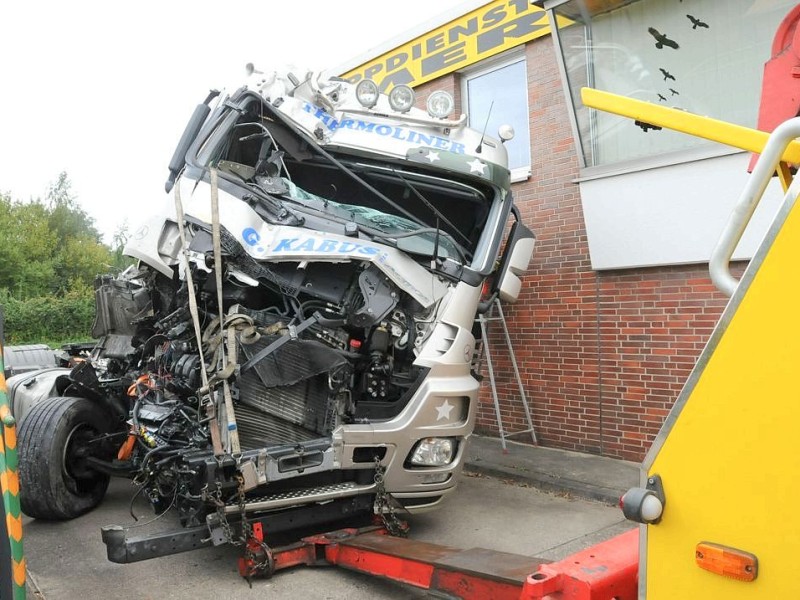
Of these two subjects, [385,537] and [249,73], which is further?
[249,73]

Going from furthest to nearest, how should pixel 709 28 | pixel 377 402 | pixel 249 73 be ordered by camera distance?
pixel 709 28 → pixel 249 73 → pixel 377 402

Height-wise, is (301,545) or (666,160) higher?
(666,160)

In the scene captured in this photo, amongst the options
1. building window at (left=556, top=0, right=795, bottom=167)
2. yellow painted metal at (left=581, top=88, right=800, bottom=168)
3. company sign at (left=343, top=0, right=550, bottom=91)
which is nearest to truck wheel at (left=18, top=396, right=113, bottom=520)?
company sign at (left=343, top=0, right=550, bottom=91)

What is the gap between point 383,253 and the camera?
4445 millimetres

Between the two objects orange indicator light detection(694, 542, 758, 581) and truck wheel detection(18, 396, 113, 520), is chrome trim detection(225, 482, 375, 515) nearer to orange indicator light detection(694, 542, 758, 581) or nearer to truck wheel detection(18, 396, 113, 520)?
truck wheel detection(18, 396, 113, 520)

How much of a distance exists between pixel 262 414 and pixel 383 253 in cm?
135

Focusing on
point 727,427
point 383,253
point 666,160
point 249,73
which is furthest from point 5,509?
point 666,160

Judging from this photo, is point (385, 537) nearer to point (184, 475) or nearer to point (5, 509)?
point (184, 475)

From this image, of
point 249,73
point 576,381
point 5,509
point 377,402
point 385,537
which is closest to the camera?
point 5,509

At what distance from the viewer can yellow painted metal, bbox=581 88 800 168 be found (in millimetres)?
1887

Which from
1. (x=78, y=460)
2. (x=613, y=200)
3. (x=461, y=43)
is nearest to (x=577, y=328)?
(x=613, y=200)

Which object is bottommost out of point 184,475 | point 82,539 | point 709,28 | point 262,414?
point 82,539

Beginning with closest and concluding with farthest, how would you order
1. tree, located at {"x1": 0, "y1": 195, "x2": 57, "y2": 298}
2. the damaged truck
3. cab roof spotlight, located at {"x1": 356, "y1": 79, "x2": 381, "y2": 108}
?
1. the damaged truck
2. cab roof spotlight, located at {"x1": 356, "y1": 79, "x2": 381, "y2": 108}
3. tree, located at {"x1": 0, "y1": 195, "x2": 57, "y2": 298}

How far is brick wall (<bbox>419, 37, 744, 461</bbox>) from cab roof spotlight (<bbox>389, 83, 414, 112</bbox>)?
9.99 feet
